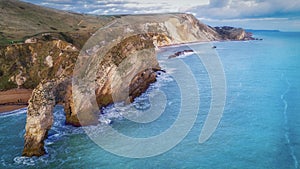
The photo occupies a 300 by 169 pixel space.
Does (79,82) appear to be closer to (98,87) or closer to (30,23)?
(98,87)

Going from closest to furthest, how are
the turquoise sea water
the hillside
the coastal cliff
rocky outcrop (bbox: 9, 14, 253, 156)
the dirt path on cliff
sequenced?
the turquoise sea water
rocky outcrop (bbox: 9, 14, 253, 156)
the coastal cliff
the dirt path on cliff
the hillside

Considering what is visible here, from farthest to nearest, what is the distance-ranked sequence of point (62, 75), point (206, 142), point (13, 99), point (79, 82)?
point (13, 99)
point (62, 75)
point (79, 82)
point (206, 142)

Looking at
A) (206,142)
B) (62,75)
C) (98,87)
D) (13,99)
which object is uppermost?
(62,75)

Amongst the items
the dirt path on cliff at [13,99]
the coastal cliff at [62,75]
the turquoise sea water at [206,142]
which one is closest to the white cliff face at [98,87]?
the coastal cliff at [62,75]

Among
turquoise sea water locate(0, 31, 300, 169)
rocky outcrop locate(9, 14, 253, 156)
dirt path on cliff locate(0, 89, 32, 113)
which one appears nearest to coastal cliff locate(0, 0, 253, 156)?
rocky outcrop locate(9, 14, 253, 156)

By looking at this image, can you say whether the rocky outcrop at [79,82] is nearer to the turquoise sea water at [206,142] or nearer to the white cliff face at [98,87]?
the white cliff face at [98,87]

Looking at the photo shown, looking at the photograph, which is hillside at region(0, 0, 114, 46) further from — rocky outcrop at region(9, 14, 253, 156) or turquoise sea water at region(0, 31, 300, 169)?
turquoise sea water at region(0, 31, 300, 169)

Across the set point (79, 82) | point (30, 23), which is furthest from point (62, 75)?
point (30, 23)

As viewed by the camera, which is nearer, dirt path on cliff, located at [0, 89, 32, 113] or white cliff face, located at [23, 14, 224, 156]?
white cliff face, located at [23, 14, 224, 156]
